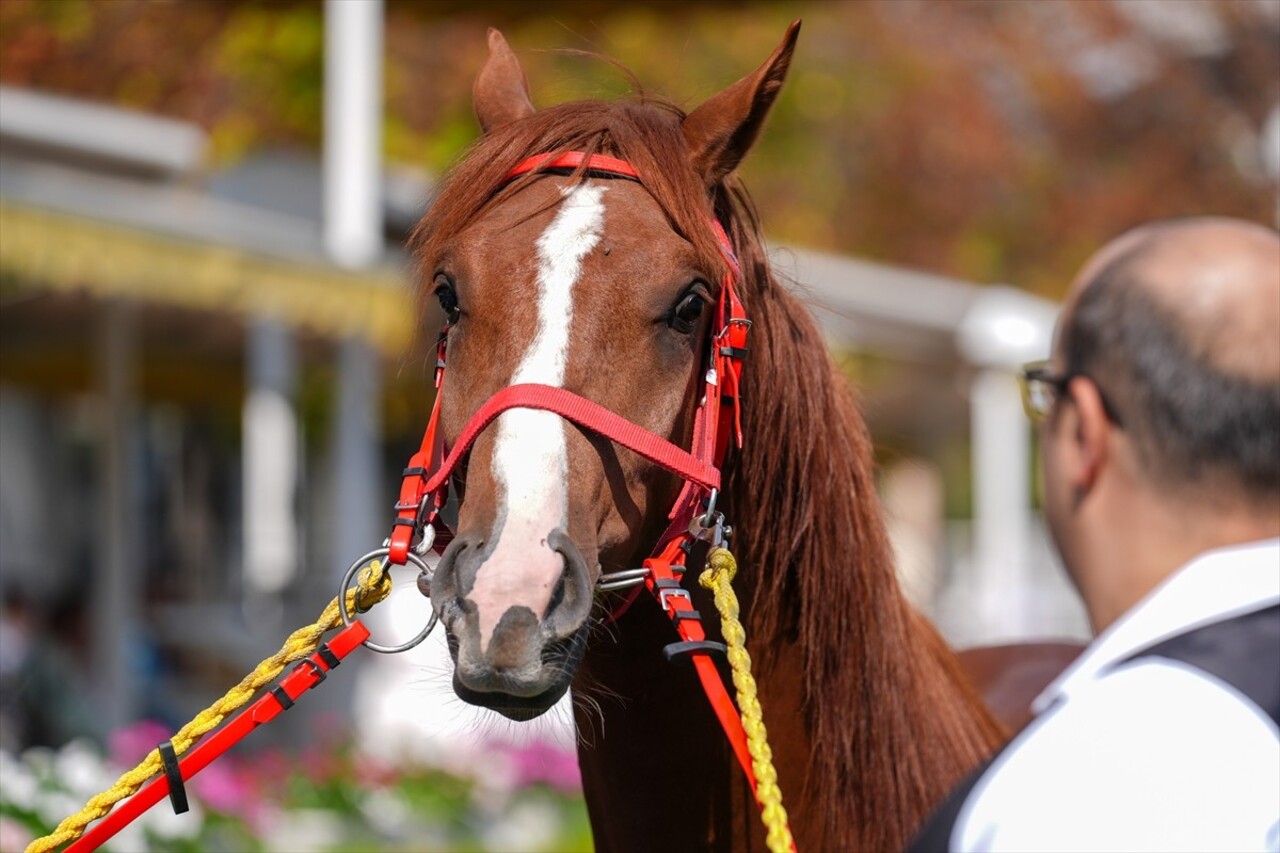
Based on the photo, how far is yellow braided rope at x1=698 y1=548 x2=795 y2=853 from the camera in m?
1.79

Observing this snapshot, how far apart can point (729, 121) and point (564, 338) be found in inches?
21.8

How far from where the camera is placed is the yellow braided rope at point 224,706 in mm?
2170

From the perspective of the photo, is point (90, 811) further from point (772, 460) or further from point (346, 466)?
point (346, 466)


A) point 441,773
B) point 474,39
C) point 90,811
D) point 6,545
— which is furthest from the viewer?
point 474,39

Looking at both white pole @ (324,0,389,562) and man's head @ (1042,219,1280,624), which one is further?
white pole @ (324,0,389,562)

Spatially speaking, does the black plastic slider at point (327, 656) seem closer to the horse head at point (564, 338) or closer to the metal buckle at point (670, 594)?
the horse head at point (564, 338)

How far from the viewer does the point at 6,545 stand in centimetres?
1221

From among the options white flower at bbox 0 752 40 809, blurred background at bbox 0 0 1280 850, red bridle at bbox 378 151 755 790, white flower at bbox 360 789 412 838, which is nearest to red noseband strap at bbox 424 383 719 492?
red bridle at bbox 378 151 755 790

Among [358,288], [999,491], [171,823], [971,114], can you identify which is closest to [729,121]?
[171,823]

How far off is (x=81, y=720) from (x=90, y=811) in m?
6.03

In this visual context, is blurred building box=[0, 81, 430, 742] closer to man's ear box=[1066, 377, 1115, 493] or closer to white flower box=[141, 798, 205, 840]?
man's ear box=[1066, 377, 1115, 493]

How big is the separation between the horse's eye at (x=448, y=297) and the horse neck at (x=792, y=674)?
1.63ft

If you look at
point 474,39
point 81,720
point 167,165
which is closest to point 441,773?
point 81,720

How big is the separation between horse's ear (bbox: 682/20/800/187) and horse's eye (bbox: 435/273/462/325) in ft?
1.50
